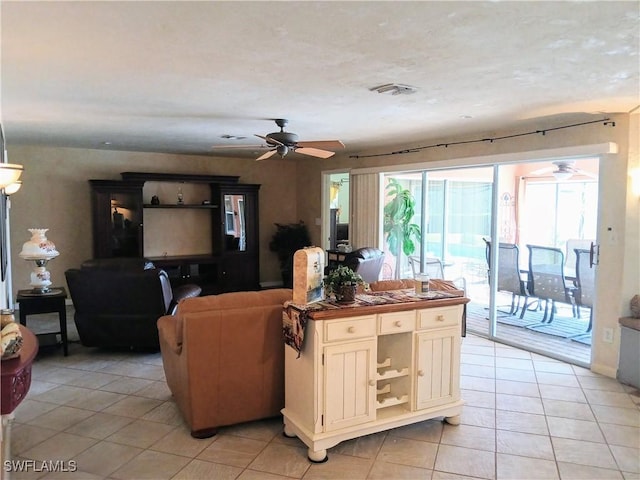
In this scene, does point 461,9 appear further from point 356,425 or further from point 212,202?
point 212,202

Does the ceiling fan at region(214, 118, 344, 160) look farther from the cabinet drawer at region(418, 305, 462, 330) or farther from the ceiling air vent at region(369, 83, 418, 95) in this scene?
the cabinet drawer at region(418, 305, 462, 330)

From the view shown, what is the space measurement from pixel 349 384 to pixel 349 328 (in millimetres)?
348

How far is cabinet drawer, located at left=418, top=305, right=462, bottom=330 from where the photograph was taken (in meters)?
2.96

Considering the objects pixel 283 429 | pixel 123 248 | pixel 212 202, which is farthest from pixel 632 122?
pixel 123 248

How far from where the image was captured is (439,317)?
301 centimetres

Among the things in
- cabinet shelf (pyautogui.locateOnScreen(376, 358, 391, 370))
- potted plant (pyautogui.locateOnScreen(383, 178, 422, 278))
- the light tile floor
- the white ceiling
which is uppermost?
the white ceiling

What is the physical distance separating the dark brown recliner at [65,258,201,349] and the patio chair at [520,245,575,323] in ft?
13.0

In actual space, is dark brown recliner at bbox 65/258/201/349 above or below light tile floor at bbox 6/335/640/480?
above

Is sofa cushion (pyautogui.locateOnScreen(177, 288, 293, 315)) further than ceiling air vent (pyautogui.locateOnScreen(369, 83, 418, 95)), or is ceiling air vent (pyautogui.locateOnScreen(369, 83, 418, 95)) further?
ceiling air vent (pyautogui.locateOnScreen(369, 83, 418, 95))

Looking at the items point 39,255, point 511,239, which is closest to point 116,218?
point 39,255

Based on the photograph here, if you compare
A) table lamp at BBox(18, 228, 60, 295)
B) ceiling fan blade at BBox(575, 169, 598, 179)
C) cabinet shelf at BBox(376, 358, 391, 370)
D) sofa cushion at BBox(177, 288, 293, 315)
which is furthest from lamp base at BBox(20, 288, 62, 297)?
ceiling fan blade at BBox(575, 169, 598, 179)

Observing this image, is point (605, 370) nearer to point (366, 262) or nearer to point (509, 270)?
point (509, 270)

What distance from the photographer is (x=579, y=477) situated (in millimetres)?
2521

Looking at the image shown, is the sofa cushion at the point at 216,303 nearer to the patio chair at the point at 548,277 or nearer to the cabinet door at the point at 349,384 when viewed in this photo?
the cabinet door at the point at 349,384
